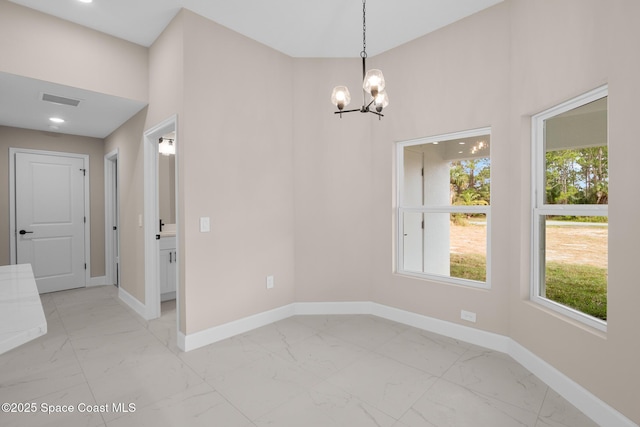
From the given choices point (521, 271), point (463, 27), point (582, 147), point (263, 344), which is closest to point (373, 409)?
point (263, 344)

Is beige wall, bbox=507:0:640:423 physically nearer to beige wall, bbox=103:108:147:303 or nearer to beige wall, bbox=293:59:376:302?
beige wall, bbox=293:59:376:302

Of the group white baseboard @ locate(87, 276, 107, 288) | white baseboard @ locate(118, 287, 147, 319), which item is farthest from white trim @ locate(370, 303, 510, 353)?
white baseboard @ locate(87, 276, 107, 288)

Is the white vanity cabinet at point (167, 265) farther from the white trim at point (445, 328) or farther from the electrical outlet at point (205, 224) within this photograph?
the white trim at point (445, 328)

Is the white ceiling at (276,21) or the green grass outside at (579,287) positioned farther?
the white ceiling at (276,21)

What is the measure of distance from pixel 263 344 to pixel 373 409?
1.27m

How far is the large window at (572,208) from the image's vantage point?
2086 millimetres

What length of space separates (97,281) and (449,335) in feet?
17.4

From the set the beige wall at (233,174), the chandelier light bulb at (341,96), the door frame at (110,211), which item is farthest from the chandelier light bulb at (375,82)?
the door frame at (110,211)

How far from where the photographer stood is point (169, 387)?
2.25 meters

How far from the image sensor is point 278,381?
2314 mm

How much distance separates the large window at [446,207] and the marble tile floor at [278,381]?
28.0 inches

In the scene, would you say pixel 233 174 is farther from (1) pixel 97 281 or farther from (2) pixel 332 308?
(1) pixel 97 281

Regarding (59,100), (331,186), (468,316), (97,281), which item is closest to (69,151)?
(59,100)

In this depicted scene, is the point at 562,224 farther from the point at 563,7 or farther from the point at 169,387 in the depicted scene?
the point at 169,387
